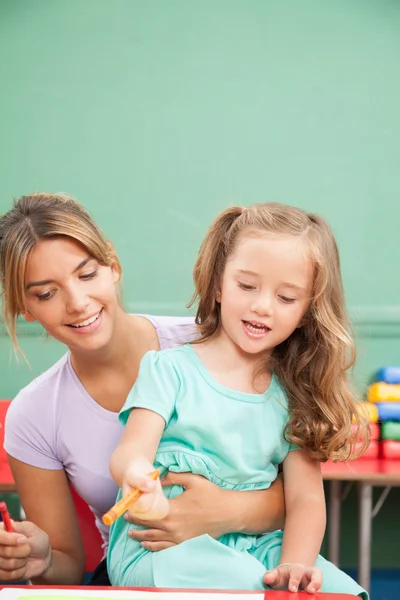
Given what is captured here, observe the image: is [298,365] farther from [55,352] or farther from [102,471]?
[55,352]

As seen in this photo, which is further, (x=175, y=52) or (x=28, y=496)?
(x=175, y=52)

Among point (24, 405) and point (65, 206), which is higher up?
point (65, 206)

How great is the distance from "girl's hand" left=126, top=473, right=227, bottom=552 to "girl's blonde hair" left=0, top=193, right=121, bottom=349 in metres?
0.44

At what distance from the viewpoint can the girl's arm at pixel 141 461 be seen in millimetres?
1006

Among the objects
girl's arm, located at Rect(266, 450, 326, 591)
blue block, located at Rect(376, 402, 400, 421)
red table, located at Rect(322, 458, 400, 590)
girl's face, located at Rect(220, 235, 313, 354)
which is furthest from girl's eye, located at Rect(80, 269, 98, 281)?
blue block, located at Rect(376, 402, 400, 421)

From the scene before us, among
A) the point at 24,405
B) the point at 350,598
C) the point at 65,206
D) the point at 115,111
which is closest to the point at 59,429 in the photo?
the point at 24,405

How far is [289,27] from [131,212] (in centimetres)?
106

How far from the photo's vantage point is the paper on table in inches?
39.4

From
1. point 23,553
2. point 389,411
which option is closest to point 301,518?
point 23,553

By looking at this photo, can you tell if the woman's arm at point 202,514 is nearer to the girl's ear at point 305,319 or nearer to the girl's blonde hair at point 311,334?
the girl's blonde hair at point 311,334

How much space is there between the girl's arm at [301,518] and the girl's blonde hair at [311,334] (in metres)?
0.03

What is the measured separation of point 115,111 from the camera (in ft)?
11.3

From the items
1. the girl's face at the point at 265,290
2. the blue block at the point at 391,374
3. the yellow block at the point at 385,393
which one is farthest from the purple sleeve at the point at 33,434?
the blue block at the point at 391,374

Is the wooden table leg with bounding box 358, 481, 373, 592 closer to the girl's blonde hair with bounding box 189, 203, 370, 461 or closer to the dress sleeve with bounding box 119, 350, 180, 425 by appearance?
the girl's blonde hair with bounding box 189, 203, 370, 461
